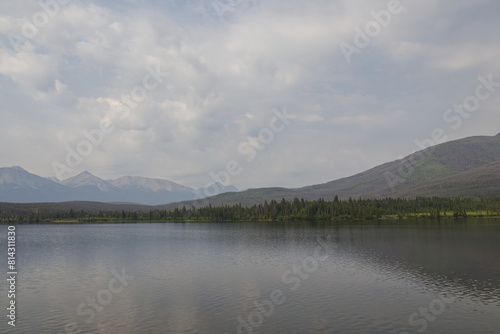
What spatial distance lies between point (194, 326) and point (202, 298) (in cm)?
986

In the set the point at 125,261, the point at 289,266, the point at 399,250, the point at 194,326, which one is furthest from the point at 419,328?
the point at 125,261

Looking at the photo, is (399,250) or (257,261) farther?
(399,250)

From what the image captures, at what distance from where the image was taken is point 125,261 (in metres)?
73.6

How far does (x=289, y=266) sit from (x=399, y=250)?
3286 centimetres

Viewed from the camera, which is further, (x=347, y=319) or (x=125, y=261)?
(x=125, y=261)

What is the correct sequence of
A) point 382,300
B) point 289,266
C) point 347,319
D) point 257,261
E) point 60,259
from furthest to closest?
point 60,259, point 257,261, point 289,266, point 382,300, point 347,319

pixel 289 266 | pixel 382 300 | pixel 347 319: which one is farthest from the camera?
pixel 289 266

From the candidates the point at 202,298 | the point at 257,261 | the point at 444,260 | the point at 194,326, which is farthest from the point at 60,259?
the point at 444,260

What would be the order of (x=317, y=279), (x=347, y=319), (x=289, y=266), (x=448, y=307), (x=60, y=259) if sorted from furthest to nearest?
(x=60, y=259) < (x=289, y=266) < (x=317, y=279) < (x=448, y=307) < (x=347, y=319)

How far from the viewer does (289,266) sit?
63.6 meters

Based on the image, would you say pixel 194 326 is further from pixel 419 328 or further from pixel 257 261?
pixel 257 261

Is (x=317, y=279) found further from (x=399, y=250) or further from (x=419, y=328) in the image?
(x=399, y=250)

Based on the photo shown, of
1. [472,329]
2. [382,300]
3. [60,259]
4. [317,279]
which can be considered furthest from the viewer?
[60,259]

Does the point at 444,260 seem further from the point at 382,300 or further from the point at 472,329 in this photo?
the point at 472,329
